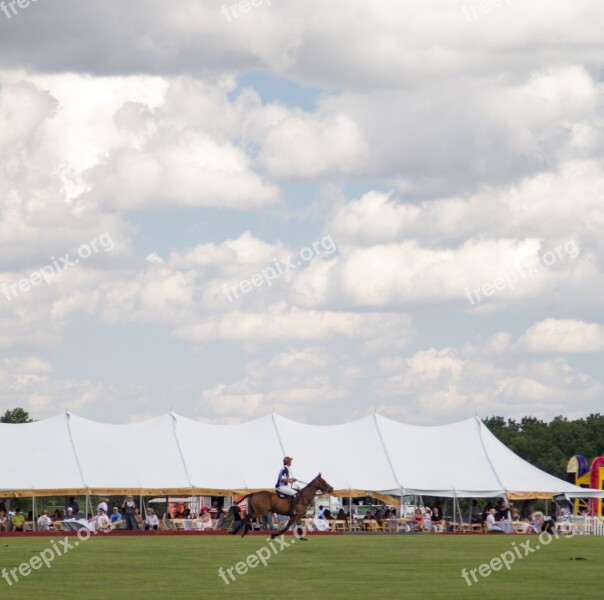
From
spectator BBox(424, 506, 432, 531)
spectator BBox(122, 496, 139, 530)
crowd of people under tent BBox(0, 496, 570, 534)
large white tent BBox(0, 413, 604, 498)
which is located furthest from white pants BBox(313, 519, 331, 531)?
spectator BBox(122, 496, 139, 530)

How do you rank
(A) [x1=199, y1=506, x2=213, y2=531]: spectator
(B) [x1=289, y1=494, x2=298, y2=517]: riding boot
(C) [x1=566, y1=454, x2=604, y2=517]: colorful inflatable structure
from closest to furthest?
(B) [x1=289, y1=494, x2=298, y2=517]: riding boot < (A) [x1=199, y1=506, x2=213, y2=531]: spectator < (C) [x1=566, y1=454, x2=604, y2=517]: colorful inflatable structure

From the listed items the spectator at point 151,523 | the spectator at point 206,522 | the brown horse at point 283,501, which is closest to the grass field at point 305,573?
the brown horse at point 283,501

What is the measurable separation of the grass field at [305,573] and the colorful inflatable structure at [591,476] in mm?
23253

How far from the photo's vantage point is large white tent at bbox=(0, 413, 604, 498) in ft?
137

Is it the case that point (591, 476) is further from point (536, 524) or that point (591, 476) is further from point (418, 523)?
point (418, 523)

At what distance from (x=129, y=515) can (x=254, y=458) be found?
553cm

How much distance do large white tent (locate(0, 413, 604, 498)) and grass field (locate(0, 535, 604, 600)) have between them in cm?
1627

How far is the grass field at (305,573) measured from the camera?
15.1 m

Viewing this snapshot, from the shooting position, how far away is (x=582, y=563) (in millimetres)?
20391

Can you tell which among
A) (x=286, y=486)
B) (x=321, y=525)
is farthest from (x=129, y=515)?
(x=286, y=486)

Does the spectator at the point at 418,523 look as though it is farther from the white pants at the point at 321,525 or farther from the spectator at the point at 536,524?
the spectator at the point at 536,524

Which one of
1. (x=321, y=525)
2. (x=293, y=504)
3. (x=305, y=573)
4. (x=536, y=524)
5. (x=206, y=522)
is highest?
(x=293, y=504)

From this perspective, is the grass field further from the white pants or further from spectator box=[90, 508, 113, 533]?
the white pants

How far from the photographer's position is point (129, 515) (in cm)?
4097
